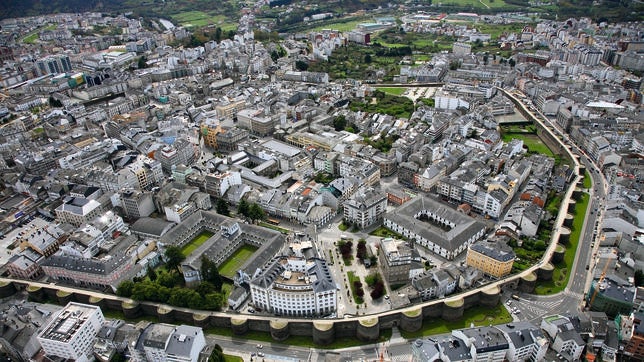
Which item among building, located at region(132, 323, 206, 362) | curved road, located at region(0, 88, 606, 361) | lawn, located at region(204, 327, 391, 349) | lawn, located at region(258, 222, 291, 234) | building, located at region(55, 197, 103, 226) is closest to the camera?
building, located at region(132, 323, 206, 362)

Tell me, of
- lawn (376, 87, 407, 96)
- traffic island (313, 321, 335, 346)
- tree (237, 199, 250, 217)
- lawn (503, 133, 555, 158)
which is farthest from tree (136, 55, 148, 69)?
traffic island (313, 321, 335, 346)

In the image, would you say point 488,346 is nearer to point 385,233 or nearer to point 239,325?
point 385,233

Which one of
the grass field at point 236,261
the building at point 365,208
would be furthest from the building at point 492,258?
the grass field at point 236,261

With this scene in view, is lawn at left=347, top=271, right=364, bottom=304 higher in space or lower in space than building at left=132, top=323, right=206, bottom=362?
lower

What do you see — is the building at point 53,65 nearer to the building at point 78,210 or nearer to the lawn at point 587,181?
the building at point 78,210

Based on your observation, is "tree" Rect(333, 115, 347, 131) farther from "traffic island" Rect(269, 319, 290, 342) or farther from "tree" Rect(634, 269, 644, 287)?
"tree" Rect(634, 269, 644, 287)

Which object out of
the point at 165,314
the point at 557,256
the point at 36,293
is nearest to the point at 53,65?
the point at 36,293
